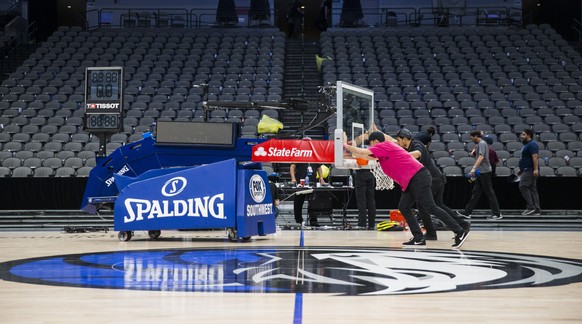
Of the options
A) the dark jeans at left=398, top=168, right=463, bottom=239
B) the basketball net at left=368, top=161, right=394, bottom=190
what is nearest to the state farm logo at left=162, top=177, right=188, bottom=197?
the dark jeans at left=398, top=168, right=463, bottom=239

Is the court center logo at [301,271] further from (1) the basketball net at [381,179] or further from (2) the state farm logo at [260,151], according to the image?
(1) the basketball net at [381,179]

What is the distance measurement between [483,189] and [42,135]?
32.2ft

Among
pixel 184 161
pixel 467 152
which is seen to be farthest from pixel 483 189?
pixel 184 161

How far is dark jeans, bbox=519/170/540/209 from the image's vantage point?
15.1m

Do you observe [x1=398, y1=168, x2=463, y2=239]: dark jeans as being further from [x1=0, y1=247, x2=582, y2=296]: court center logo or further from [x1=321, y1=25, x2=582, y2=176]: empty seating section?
[x1=321, y1=25, x2=582, y2=176]: empty seating section

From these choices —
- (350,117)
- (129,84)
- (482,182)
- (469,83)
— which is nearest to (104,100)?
(350,117)

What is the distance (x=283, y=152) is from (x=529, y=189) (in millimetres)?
5800

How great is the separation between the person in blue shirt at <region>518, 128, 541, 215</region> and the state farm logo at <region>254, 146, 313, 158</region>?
4763mm

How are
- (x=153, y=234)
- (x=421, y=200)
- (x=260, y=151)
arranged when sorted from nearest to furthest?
(x=421, y=200), (x=260, y=151), (x=153, y=234)

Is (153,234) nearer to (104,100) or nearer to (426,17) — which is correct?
(104,100)

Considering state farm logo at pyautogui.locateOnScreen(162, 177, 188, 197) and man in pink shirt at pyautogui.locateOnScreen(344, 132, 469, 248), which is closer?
→ man in pink shirt at pyautogui.locateOnScreen(344, 132, 469, 248)

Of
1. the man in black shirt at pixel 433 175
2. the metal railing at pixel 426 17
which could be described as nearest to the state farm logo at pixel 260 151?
the man in black shirt at pixel 433 175

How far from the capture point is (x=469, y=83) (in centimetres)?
2105

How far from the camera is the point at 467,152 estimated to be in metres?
17.3
